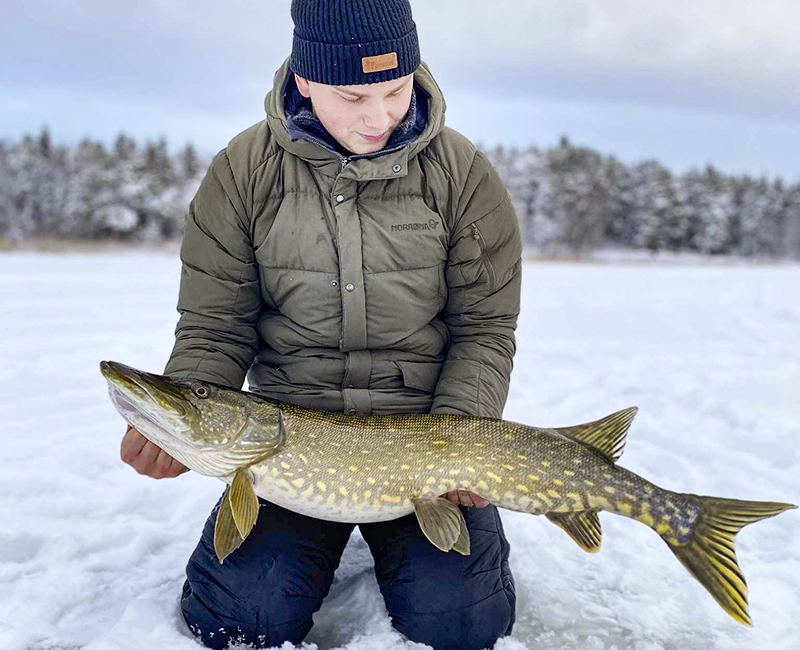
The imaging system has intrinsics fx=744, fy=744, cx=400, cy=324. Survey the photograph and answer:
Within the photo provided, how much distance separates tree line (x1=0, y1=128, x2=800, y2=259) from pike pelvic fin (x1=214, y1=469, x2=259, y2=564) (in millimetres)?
38048

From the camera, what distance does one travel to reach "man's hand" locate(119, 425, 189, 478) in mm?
2104

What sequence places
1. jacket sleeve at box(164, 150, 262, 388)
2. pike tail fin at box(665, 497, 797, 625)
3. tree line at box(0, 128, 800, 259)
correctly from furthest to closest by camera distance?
tree line at box(0, 128, 800, 259) < jacket sleeve at box(164, 150, 262, 388) < pike tail fin at box(665, 497, 797, 625)

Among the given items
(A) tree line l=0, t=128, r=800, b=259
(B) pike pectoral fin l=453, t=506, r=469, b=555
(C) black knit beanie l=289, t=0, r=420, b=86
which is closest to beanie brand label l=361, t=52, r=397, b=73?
(C) black knit beanie l=289, t=0, r=420, b=86

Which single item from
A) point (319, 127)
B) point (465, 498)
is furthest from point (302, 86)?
point (465, 498)

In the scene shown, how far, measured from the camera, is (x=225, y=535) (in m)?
2.02

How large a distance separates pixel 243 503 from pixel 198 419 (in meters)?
0.26

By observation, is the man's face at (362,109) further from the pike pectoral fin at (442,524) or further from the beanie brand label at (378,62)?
the pike pectoral fin at (442,524)

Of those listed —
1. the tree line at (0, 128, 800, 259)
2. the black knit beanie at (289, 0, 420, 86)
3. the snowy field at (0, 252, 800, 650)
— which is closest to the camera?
the black knit beanie at (289, 0, 420, 86)

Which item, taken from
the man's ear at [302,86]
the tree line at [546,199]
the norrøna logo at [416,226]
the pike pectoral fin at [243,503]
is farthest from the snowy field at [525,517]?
the tree line at [546,199]

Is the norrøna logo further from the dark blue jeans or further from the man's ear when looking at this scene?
the dark blue jeans

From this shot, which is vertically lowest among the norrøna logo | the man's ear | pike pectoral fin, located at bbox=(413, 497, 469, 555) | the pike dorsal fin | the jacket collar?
pike pectoral fin, located at bbox=(413, 497, 469, 555)

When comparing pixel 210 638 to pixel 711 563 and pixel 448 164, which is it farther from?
pixel 448 164

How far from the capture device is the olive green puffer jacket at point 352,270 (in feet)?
7.33

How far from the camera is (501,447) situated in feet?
6.96
